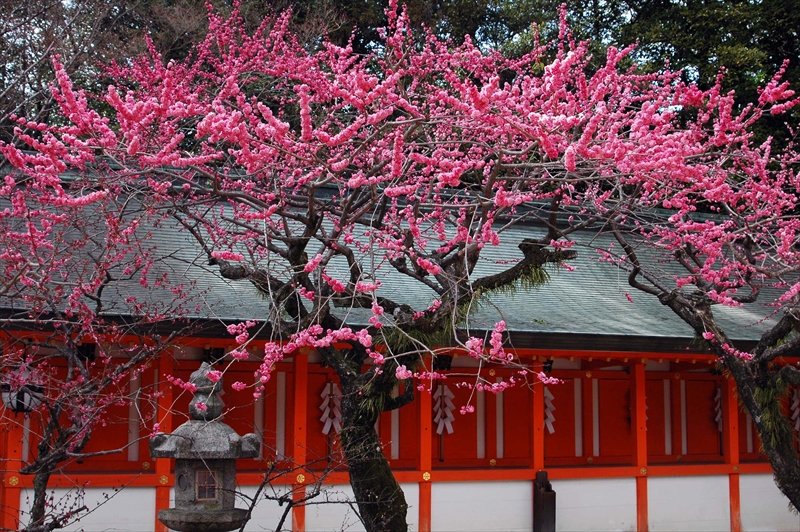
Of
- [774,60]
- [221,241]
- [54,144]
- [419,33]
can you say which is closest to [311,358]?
[221,241]

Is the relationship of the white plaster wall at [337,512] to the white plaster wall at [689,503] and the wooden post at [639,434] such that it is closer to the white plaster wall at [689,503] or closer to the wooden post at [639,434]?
the wooden post at [639,434]

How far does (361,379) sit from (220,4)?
10.4 m

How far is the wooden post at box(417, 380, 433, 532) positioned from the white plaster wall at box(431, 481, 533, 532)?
0.34 ft

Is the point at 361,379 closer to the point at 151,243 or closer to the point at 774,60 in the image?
the point at 151,243

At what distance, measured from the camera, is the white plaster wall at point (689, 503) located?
407 inches

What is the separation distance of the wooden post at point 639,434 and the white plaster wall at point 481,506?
4.67 feet

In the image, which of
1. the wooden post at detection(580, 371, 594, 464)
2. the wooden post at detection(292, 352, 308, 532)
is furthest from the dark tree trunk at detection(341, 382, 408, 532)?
the wooden post at detection(580, 371, 594, 464)

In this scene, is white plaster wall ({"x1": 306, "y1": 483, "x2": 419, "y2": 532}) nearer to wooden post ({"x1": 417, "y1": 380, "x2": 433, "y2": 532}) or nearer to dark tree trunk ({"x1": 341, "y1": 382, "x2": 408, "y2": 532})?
wooden post ({"x1": 417, "y1": 380, "x2": 433, "y2": 532})

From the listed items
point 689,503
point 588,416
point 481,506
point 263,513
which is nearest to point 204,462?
point 263,513

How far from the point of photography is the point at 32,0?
1077cm

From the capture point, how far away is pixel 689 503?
414 inches

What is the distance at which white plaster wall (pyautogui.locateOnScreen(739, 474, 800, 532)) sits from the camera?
35.6ft

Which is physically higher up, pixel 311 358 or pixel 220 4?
pixel 220 4

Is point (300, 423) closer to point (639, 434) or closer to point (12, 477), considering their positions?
point (12, 477)
